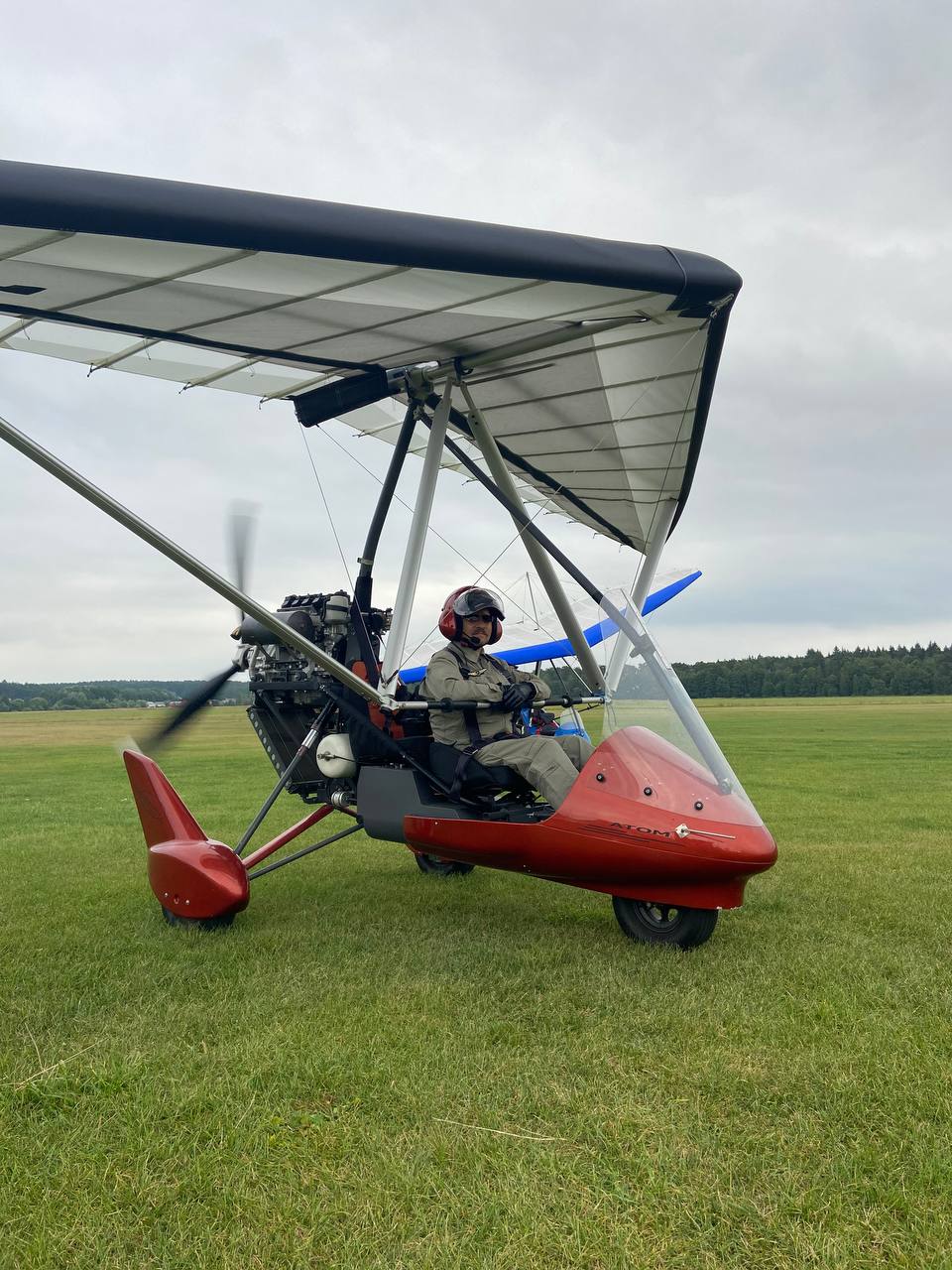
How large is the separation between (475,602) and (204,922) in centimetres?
276

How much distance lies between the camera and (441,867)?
7.82 m

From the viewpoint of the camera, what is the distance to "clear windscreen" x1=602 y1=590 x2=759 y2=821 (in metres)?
5.11

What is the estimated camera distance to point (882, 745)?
24.6m

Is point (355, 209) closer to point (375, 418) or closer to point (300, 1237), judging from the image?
point (300, 1237)

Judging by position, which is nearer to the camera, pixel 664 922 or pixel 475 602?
pixel 664 922

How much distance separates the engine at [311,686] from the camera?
6.39m

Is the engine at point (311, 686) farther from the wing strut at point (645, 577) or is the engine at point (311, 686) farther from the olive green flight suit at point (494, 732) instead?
the wing strut at point (645, 577)

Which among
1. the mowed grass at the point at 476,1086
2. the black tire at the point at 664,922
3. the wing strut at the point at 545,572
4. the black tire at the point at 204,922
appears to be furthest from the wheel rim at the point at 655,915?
the black tire at the point at 204,922

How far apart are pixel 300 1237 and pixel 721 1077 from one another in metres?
1.71

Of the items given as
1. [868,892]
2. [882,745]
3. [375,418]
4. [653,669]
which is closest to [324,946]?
[653,669]

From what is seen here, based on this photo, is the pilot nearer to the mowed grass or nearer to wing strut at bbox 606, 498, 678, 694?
wing strut at bbox 606, 498, 678, 694

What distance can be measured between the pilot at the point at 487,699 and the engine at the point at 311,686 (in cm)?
72

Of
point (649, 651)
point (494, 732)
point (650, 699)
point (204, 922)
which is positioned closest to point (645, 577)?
point (649, 651)

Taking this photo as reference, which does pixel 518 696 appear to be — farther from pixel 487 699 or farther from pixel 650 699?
pixel 650 699
